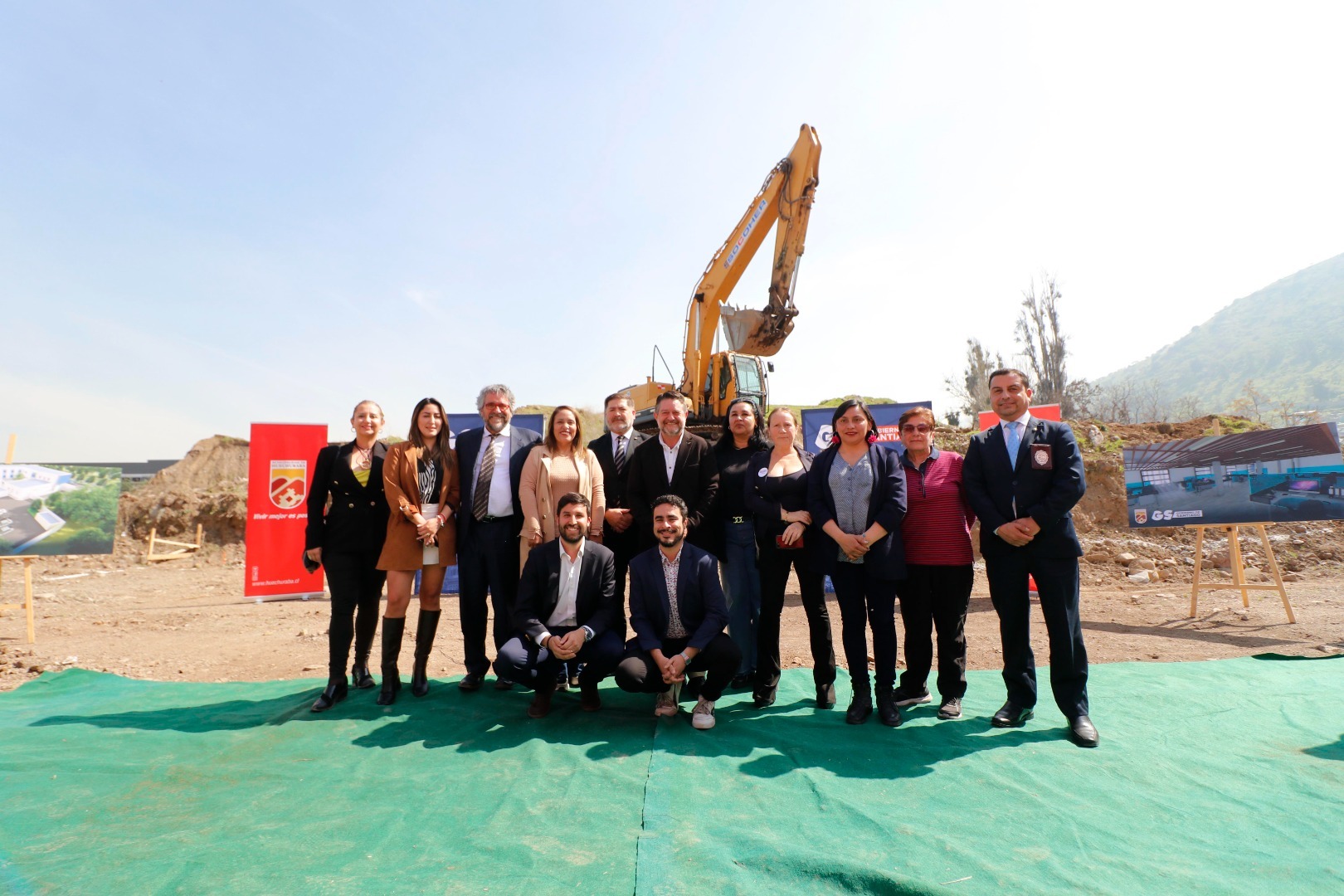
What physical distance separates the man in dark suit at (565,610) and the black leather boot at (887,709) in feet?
4.39

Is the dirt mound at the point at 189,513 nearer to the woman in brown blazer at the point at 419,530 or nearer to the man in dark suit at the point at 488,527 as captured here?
the woman in brown blazer at the point at 419,530

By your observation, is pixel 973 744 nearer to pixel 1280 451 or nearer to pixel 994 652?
pixel 994 652

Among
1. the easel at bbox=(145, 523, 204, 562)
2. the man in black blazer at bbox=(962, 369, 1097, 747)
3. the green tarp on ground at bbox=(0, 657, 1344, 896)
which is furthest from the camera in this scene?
the easel at bbox=(145, 523, 204, 562)

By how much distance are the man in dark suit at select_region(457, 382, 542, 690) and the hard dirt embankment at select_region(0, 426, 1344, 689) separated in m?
1.07

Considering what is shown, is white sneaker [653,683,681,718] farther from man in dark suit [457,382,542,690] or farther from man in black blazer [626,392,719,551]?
man in dark suit [457,382,542,690]

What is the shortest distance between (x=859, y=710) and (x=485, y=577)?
86.8 inches

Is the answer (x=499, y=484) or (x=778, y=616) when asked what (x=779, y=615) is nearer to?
(x=778, y=616)

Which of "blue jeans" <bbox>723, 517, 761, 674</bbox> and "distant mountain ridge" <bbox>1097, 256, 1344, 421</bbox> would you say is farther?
"distant mountain ridge" <bbox>1097, 256, 1344, 421</bbox>

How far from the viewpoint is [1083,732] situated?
291 centimetres

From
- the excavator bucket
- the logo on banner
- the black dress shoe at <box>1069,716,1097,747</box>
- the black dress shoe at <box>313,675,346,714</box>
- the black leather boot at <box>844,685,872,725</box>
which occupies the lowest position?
the black dress shoe at <box>1069,716,1097,747</box>

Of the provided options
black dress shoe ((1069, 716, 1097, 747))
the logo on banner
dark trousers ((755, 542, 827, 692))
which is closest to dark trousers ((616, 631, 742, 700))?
dark trousers ((755, 542, 827, 692))

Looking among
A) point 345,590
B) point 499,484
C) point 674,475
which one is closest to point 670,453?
point 674,475

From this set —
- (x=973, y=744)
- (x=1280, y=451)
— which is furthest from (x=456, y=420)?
(x=1280, y=451)

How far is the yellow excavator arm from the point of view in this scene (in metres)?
10.7
